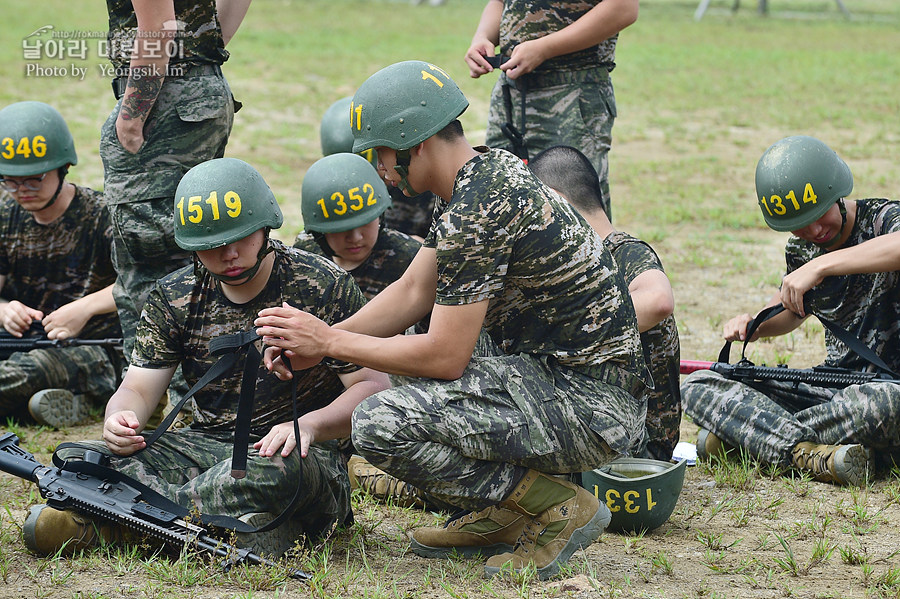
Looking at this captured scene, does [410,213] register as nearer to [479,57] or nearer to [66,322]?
[479,57]

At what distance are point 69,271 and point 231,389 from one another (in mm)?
2312

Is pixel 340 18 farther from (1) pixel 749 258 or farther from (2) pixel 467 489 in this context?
(2) pixel 467 489

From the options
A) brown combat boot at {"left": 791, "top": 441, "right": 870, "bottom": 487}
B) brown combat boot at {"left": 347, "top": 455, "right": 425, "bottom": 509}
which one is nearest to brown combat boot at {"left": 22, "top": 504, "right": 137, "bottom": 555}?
brown combat boot at {"left": 347, "top": 455, "right": 425, "bottom": 509}

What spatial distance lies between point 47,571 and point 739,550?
2.45 m

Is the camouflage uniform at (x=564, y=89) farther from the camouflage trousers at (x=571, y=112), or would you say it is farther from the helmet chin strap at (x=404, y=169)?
the helmet chin strap at (x=404, y=169)

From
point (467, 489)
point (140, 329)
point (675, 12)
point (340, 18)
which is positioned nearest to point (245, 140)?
point (140, 329)

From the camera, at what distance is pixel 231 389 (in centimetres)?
435

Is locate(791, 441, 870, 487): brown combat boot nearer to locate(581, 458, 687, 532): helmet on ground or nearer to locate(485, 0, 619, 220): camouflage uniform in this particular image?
locate(581, 458, 687, 532): helmet on ground

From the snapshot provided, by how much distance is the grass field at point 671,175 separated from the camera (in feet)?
12.4

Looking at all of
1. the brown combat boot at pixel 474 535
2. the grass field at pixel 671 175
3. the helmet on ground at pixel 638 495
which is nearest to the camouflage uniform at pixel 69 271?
the grass field at pixel 671 175

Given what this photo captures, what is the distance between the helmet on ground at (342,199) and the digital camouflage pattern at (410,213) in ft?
3.22

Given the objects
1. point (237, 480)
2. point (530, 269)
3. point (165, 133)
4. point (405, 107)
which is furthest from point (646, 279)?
point (165, 133)

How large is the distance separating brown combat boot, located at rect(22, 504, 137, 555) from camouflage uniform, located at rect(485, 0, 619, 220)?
10.2ft

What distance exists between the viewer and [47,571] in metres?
3.83
